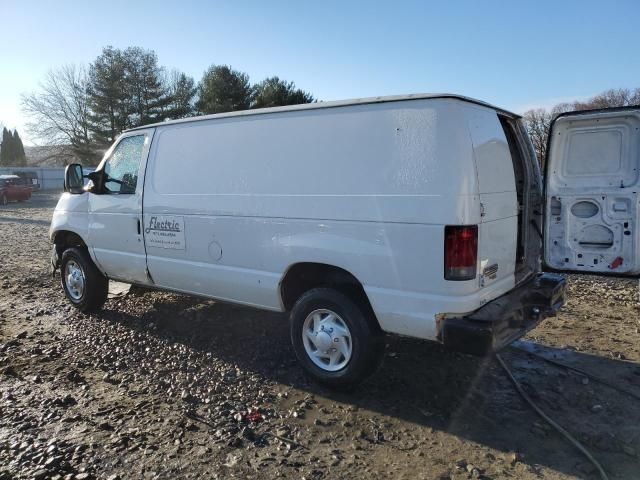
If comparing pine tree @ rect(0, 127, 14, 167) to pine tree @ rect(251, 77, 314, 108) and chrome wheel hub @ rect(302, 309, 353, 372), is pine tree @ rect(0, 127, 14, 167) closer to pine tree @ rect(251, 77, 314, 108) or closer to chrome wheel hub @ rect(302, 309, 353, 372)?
pine tree @ rect(251, 77, 314, 108)

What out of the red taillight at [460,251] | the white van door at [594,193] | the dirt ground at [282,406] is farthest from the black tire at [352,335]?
the white van door at [594,193]

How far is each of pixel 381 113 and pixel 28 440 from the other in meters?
3.37

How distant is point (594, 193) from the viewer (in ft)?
14.4

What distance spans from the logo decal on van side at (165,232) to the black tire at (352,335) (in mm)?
1535

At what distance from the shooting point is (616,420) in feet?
12.1

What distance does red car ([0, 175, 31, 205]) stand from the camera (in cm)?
2839

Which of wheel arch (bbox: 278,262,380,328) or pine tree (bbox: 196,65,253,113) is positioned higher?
pine tree (bbox: 196,65,253,113)

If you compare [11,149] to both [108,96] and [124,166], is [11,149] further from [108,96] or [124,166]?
[124,166]

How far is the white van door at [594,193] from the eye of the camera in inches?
169

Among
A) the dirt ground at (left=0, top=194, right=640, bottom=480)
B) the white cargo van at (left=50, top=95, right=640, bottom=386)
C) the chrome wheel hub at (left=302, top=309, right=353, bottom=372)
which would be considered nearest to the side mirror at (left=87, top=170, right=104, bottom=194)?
the white cargo van at (left=50, top=95, right=640, bottom=386)

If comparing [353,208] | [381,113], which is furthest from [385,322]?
[381,113]

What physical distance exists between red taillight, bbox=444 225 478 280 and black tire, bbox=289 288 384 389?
81 centimetres

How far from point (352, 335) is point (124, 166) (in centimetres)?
337

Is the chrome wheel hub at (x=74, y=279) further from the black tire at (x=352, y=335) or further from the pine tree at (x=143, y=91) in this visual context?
the pine tree at (x=143, y=91)
